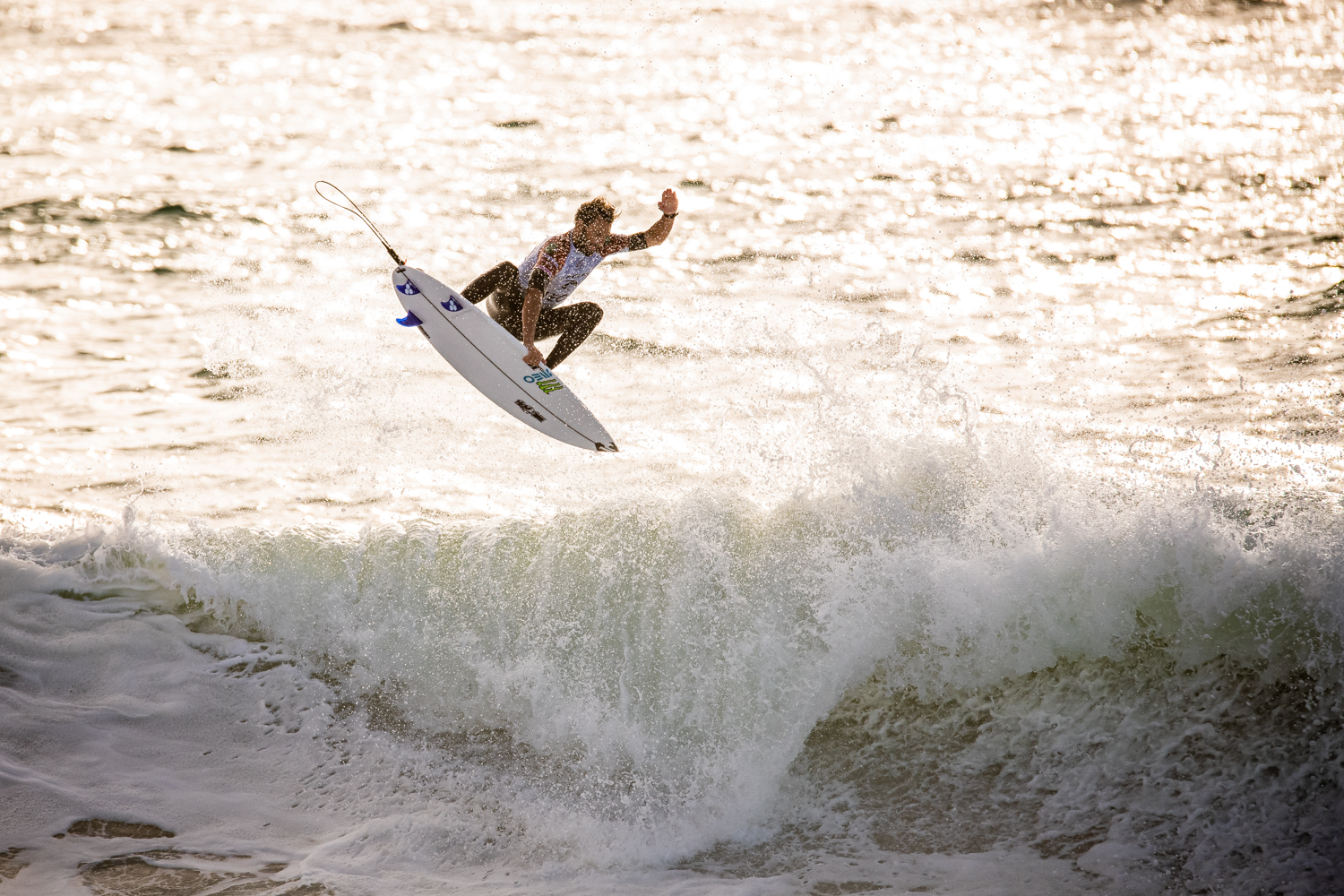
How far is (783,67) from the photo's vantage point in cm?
2655

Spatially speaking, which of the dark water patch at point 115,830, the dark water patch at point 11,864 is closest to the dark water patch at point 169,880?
the dark water patch at point 115,830

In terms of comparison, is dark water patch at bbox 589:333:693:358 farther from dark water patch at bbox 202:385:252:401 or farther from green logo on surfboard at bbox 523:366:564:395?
dark water patch at bbox 202:385:252:401

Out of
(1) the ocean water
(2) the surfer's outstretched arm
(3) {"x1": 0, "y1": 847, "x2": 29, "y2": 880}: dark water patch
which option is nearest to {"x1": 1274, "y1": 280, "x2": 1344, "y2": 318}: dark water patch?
(1) the ocean water

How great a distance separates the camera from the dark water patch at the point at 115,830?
256 inches

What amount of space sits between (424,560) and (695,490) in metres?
2.33

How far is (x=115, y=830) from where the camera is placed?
6.56 meters

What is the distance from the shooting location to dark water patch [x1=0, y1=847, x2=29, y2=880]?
603 cm

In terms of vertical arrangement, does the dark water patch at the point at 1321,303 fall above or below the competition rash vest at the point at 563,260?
below

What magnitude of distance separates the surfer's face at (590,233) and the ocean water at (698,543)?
2.16m

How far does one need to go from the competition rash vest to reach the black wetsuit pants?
229 millimetres

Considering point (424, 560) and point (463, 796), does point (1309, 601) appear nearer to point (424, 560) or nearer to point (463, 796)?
point (463, 796)

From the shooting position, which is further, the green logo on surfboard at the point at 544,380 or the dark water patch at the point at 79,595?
the green logo on surfboard at the point at 544,380

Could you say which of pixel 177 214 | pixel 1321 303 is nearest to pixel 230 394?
pixel 177 214

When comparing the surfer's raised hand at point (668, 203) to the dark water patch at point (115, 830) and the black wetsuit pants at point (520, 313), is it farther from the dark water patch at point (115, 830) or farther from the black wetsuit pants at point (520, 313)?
the dark water patch at point (115, 830)
